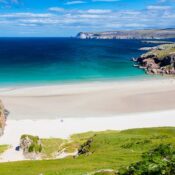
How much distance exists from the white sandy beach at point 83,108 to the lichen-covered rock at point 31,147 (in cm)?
86

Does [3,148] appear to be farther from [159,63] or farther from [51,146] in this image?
[159,63]

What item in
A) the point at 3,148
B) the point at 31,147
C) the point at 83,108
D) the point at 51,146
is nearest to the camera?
the point at 31,147

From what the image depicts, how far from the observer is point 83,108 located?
68.3 meters

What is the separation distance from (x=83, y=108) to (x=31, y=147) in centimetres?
2850

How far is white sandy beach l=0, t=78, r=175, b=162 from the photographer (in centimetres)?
5412

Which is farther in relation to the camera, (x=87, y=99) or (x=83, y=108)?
(x=87, y=99)

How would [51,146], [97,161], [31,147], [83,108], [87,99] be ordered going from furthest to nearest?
[87,99], [83,108], [51,146], [31,147], [97,161]

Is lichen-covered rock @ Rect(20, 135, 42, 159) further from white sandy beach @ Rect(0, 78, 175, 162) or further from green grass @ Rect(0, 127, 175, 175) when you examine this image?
green grass @ Rect(0, 127, 175, 175)

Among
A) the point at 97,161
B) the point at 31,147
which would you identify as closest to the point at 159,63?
the point at 31,147

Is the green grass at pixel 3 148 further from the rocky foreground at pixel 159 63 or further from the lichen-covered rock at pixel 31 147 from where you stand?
the rocky foreground at pixel 159 63

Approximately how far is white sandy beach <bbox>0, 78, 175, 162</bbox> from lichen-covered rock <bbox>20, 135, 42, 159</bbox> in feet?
2.81

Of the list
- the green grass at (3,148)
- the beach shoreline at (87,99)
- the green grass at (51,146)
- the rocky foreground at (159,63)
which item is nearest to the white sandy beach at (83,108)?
the beach shoreline at (87,99)

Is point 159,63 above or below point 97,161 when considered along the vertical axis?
above

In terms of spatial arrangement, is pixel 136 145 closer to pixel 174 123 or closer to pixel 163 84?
pixel 174 123
